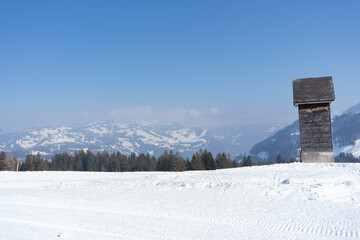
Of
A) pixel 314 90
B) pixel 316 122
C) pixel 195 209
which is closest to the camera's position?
pixel 195 209

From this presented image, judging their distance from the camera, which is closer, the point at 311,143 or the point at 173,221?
Result: the point at 173,221

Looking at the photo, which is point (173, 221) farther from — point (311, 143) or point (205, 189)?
point (311, 143)

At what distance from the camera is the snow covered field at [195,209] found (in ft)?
22.1

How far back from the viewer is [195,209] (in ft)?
30.5

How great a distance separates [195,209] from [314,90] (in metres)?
18.0

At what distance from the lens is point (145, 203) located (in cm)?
1025

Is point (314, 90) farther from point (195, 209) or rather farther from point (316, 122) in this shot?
point (195, 209)

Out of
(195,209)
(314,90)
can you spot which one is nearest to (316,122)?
(314,90)

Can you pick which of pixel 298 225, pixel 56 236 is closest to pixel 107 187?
pixel 56 236

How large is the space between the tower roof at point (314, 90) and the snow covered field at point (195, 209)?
8.90m

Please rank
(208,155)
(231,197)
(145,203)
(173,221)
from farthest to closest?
(208,155) < (231,197) < (145,203) < (173,221)

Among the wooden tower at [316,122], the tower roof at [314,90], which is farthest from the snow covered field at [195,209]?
the tower roof at [314,90]

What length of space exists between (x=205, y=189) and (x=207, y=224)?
5122 mm

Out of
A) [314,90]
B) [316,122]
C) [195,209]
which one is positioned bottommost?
[195,209]
